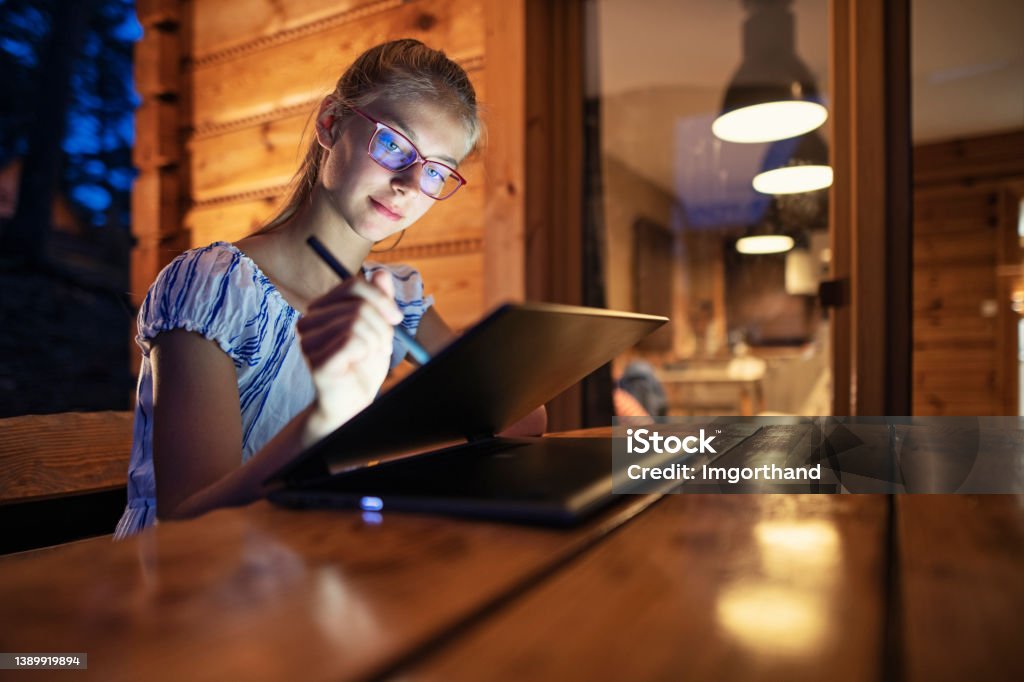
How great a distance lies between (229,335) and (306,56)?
73.4 inches

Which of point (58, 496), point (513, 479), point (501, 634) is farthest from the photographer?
point (58, 496)

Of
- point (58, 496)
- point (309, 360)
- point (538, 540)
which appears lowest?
point (58, 496)

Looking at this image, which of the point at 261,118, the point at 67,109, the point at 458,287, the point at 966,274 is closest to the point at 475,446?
the point at 458,287

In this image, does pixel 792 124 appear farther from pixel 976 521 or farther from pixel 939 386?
pixel 976 521

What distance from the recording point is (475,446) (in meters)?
0.71

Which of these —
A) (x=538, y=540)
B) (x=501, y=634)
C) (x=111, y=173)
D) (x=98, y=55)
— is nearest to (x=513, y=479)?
(x=538, y=540)

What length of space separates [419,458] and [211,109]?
2.46 m

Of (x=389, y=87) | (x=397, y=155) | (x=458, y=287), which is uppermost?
(x=389, y=87)

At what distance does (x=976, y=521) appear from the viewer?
1.46 feet

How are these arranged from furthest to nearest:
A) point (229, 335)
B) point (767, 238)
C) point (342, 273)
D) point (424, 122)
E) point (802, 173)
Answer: point (767, 238) < point (802, 173) < point (424, 122) < point (229, 335) < point (342, 273)

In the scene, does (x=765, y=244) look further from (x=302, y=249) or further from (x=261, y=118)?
(x=261, y=118)

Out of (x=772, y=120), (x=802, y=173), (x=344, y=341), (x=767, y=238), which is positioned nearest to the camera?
(x=344, y=341)

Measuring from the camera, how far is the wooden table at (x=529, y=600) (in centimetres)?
23

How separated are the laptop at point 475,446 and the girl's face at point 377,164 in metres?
0.49
